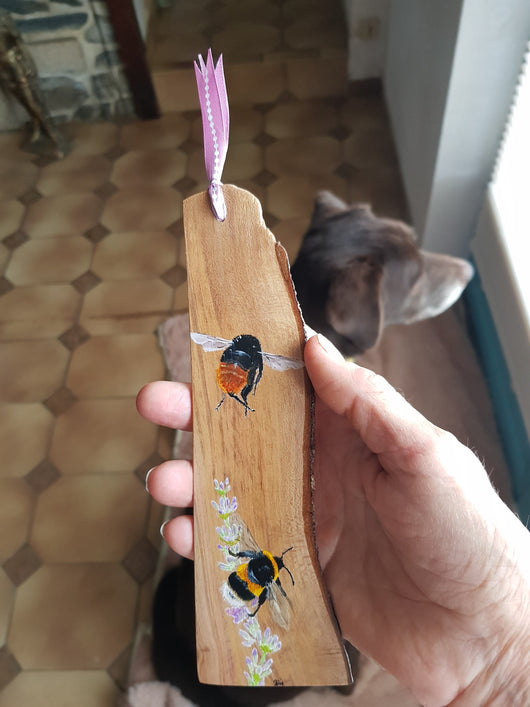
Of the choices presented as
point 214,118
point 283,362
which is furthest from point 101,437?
point 214,118

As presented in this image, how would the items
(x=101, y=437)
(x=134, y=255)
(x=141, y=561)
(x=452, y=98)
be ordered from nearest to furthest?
(x=452, y=98)
(x=141, y=561)
(x=101, y=437)
(x=134, y=255)

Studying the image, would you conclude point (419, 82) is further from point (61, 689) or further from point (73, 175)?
point (61, 689)

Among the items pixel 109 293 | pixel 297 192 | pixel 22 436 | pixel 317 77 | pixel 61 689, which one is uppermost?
pixel 317 77

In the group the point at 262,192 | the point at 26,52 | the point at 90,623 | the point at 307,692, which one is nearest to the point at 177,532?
the point at 307,692

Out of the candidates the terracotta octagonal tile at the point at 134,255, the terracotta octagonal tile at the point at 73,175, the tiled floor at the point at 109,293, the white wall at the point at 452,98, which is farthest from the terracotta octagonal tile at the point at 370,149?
the terracotta octagonal tile at the point at 73,175

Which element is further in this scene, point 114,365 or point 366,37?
point 366,37

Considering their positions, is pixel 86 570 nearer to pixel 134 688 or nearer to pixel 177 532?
pixel 134 688
